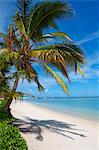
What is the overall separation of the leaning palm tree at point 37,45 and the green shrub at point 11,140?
5.69 ft

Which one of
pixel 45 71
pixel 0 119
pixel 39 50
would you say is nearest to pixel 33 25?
pixel 39 50

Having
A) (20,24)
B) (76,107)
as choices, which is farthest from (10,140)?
(76,107)

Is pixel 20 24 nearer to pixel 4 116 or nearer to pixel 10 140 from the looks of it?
pixel 4 116

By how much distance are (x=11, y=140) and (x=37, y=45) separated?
146 inches

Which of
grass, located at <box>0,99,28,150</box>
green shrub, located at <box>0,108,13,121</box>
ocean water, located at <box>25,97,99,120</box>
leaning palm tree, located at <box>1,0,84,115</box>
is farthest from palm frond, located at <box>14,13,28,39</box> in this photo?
grass, located at <box>0,99,28,150</box>

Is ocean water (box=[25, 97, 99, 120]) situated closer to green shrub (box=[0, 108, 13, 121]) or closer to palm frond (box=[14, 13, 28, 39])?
green shrub (box=[0, 108, 13, 121])

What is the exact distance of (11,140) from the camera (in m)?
5.63

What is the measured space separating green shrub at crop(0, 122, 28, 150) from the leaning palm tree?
1.73 m

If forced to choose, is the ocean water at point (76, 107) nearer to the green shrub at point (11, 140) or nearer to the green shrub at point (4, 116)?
the green shrub at point (4, 116)

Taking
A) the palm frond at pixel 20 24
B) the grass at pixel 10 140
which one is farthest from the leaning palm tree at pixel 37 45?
the grass at pixel 10 140

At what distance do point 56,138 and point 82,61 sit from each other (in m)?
2.29

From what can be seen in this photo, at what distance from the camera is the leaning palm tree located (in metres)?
7.65

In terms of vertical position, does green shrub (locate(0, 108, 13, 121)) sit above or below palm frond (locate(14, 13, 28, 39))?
below

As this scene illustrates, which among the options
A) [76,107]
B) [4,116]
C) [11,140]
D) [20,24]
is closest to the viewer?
[11,140]
